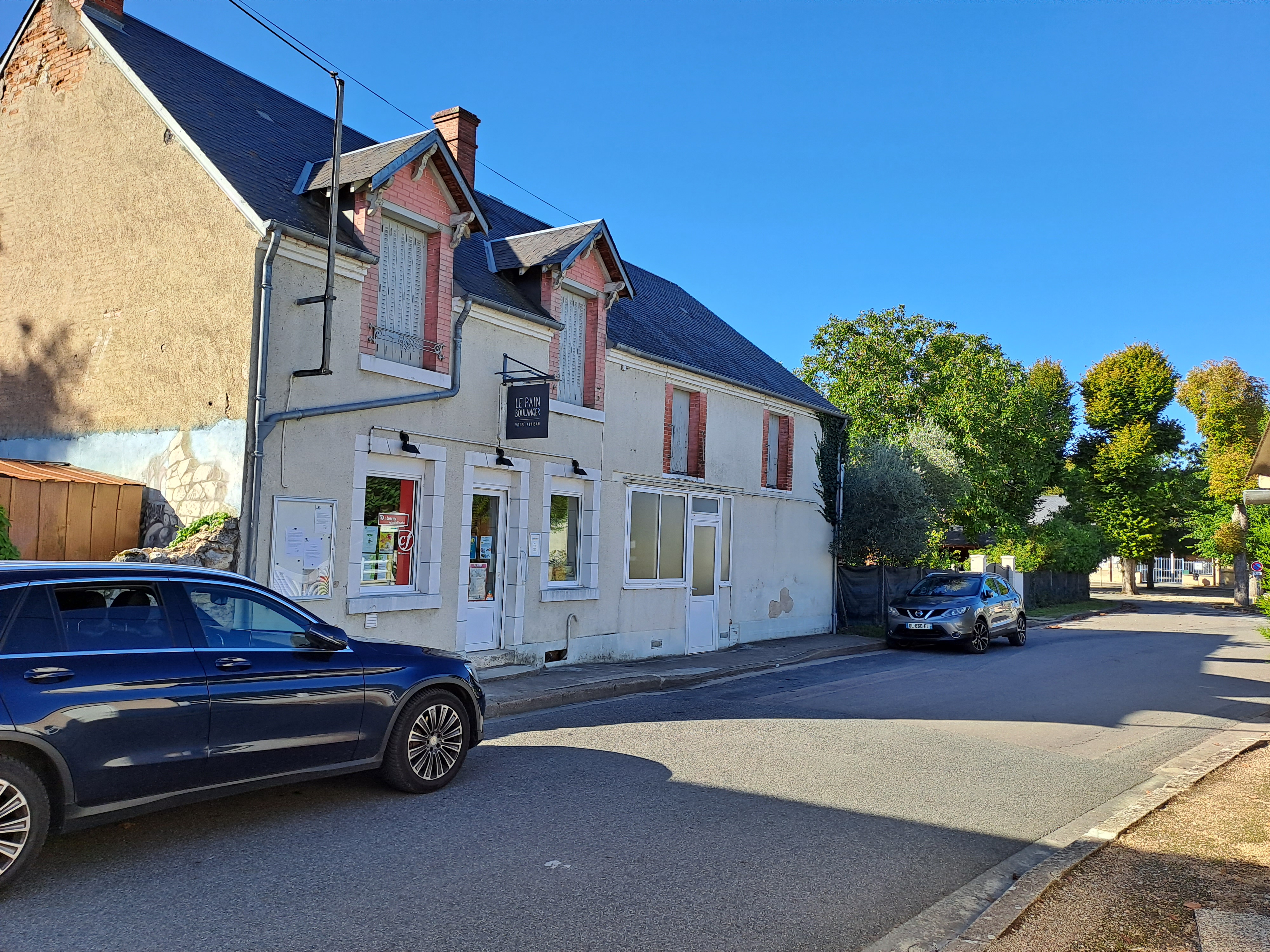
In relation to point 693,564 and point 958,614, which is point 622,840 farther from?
point 958,614

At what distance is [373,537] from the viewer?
424 inches

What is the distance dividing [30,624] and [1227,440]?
48531 millimetres

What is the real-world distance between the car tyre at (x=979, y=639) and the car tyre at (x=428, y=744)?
1339 cm

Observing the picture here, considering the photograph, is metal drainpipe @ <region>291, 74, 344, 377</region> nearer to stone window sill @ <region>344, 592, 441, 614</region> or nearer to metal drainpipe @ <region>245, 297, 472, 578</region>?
metal drainpipe @ <region>245, 297, 472, 578</region>

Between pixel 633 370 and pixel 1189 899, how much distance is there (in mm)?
11167

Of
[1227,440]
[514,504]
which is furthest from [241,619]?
[1227,440]

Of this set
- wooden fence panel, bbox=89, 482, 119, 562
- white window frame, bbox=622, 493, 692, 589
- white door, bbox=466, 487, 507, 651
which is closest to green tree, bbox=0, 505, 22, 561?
wooden fence panel, bbox=89, 482, 119, 562

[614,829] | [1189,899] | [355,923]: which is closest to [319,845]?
[355,923]

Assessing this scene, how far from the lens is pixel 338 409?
9906 millimetres

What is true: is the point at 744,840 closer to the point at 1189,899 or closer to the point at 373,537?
the point at 1189,899

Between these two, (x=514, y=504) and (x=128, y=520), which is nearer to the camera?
(x=128, y=520)

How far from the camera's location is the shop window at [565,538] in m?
13.4

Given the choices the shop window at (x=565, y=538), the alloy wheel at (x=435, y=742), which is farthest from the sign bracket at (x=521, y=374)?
the alloy wheel at (x=435, y=742)

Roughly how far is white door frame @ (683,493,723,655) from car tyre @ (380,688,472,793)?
9.26 meters
